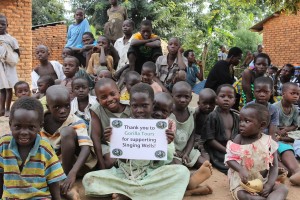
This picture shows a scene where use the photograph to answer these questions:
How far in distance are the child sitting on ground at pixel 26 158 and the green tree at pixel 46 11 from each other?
63.0ft

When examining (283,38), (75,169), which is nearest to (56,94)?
(75,169)

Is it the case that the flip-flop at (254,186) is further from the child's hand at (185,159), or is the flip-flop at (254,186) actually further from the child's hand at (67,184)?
the child's hand at (67,184)

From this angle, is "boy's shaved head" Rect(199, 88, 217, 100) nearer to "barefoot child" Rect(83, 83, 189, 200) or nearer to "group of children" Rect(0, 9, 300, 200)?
"group of children" Rect(0, 9, 300, 200)

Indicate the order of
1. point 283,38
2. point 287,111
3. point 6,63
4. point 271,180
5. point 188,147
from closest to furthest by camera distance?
1. point 271,180
2. point 188,147
3. point 287,111
4. point 6,63
5. point 283,38

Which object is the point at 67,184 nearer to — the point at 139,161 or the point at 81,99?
the point at 139,161

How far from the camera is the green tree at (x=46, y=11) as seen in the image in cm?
2038

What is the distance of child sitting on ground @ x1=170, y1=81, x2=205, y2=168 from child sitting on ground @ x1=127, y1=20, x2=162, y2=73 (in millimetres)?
2129

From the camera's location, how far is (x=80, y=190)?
10.9 feet

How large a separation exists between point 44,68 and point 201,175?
11.6ft

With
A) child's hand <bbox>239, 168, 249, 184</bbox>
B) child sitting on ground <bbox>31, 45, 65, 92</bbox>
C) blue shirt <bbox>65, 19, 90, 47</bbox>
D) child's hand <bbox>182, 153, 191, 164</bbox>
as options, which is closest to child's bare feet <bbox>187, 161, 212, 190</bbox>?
child's hand <bbox>239, 168, 249, 184</bbox>

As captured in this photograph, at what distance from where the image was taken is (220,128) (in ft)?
13.3

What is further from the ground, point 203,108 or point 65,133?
point 203,108

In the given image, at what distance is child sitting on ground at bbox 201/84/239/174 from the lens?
4.00 metres

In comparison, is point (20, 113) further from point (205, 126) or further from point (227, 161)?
point (205, 126)
